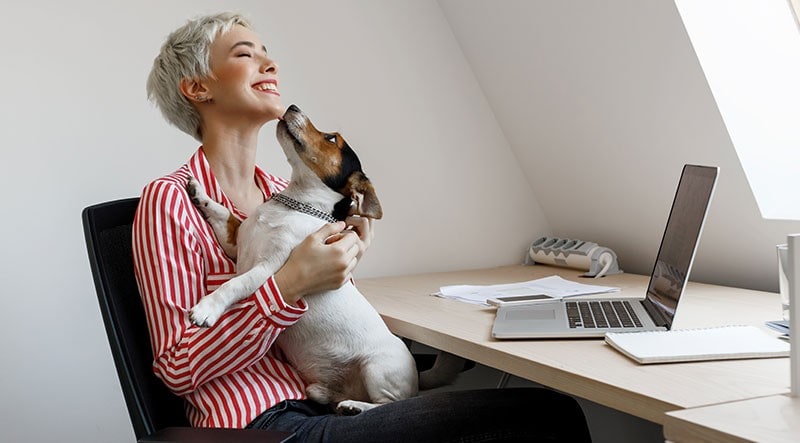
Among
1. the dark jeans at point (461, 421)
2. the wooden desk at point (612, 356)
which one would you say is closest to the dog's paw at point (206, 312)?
the dark jeans at point (461, 421)

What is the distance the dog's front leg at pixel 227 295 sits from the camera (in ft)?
4.27

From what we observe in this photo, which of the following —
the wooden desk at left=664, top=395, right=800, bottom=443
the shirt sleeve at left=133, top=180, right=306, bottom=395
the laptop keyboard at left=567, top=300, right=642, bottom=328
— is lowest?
the laptop keyboard at left=567, top=300, right=642, bottom=328

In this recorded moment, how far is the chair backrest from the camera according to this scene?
129 cm

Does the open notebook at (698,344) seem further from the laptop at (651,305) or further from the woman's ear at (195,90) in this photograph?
the woman's ear at (195,90)

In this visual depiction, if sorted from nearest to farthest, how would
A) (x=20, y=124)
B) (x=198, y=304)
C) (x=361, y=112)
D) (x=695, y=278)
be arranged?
1. (x=198, y=304)
2. (x=20, y=124)
3. (x=695, y=278)
4. (x=361, y=112)

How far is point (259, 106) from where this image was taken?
1.67 m

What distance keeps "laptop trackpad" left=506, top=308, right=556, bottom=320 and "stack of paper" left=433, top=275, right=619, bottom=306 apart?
0.66 feet

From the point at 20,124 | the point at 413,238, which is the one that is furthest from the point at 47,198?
the point at 413,238

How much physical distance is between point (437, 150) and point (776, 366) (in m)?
1.55

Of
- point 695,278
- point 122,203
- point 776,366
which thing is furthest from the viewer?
point 695,278

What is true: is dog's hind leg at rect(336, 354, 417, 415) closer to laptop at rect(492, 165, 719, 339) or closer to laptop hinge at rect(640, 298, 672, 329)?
laptop at rect(492, 165, 719, 339)

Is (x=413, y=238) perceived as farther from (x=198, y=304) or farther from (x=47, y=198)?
(x=198, y=304)

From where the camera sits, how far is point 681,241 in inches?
60.0

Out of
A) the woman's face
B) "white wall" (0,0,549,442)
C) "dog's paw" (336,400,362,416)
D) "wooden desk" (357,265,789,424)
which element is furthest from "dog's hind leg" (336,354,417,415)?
"white wall" (0,0,549,442)
